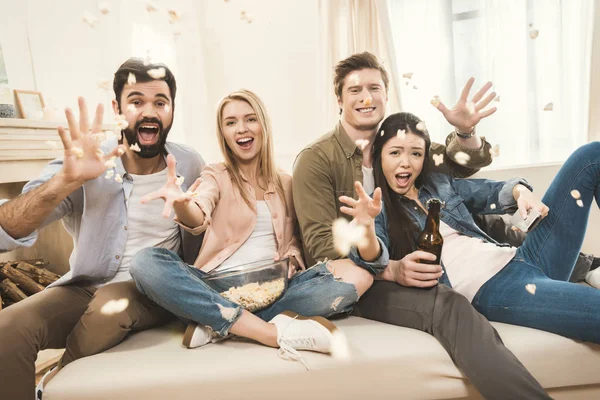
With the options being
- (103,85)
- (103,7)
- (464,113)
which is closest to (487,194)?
(464,113)

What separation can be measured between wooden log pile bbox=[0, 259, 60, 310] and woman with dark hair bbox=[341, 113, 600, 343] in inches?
72.8

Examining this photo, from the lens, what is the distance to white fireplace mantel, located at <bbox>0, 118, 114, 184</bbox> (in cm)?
216

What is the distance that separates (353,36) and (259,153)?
3.74 feet

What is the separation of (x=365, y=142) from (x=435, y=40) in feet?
4.28

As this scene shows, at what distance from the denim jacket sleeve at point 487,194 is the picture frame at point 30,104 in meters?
2.36

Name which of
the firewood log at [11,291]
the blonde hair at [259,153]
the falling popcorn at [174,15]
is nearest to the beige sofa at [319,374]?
the blonde hair at [259,153]

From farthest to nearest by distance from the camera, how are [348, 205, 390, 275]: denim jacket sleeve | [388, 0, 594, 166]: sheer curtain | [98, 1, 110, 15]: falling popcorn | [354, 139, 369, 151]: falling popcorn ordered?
[98, 1, 110, 15]: falling popcorn
[388, 0, 594, 166]: sheer curtain
[354, 139, 369, 151]: falling popcorn
[348, 205, 390, 275]: denim jacket sleeve

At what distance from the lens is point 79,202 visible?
1511mm

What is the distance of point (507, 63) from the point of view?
102 inches

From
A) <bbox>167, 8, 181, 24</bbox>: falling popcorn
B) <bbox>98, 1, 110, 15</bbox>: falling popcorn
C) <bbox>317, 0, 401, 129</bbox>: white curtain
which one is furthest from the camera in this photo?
<bbox>98, 1, 110, 15</bbox>: falling popcorn

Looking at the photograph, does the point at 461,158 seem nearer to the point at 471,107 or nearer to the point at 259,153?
the point at 471,107

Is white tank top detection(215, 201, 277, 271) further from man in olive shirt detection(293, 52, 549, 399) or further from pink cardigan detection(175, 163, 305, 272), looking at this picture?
man in olive shirt detection(293, 52, 549, 399)

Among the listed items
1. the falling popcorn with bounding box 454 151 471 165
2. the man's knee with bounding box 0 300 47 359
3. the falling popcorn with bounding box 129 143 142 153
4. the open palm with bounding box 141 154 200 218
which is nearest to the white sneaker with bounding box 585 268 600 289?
the falling popcorn with bounding box 454 151 471 165

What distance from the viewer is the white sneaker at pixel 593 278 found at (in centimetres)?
160
